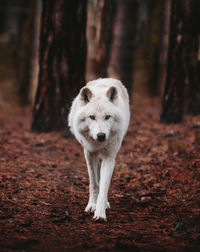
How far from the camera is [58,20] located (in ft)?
27.1

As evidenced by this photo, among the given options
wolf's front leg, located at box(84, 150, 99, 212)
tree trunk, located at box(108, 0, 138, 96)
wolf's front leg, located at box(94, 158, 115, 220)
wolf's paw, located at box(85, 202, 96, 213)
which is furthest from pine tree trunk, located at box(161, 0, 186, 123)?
wolf's paw, located at box(85, 202, 96, 213)

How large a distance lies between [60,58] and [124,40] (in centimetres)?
359

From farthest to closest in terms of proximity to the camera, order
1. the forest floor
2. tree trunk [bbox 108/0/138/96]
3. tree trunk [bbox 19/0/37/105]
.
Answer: tree trunk [bbox 19/0/37/105] → tree trunk [bbox 108/0/138/96] → the forest floor

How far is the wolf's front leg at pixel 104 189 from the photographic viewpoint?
4492mm

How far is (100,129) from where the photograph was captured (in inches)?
170

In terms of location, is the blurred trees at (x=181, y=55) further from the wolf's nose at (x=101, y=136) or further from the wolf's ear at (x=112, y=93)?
the wolf's nose at (x=101, y=136)

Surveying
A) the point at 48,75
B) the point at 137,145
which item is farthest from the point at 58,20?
the point at 137,145

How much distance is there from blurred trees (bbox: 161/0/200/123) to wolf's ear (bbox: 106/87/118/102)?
4.51m

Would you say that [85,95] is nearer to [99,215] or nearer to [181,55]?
[99,215]

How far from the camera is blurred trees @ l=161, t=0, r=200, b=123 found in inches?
349

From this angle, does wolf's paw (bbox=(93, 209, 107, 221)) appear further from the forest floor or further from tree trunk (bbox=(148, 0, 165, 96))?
tree trunk (bbox=(148, 0, 165, 96))

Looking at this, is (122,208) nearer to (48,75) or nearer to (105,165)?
(105,165)

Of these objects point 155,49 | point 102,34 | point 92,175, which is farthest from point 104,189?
point 155,49

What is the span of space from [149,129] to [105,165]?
463 cm
